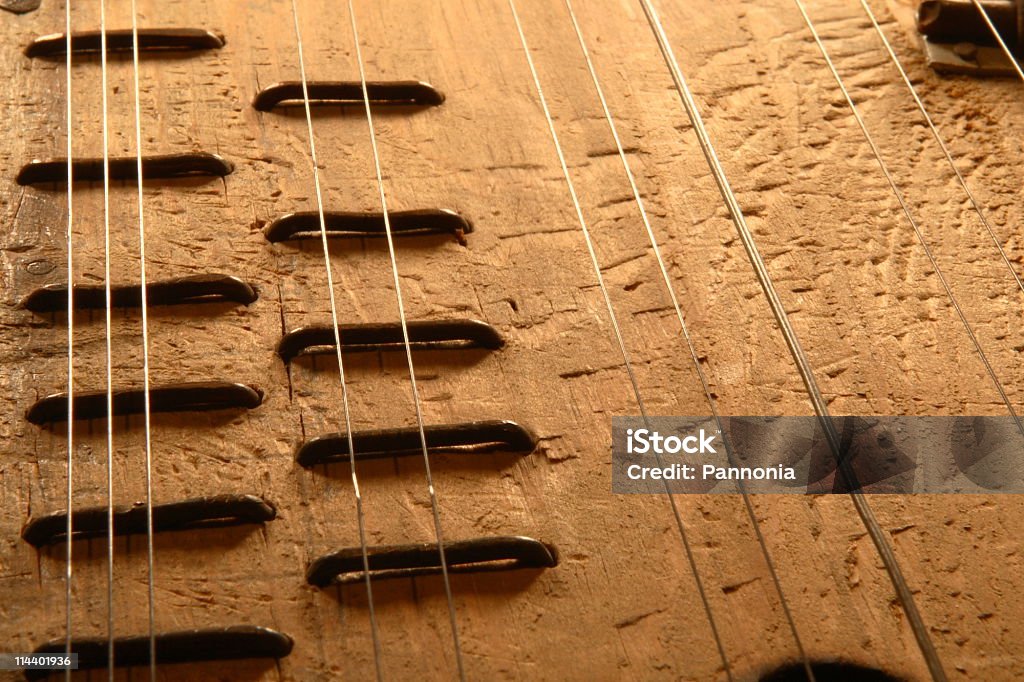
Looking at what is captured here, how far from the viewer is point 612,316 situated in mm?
1536

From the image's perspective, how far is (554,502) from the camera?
1.42 m

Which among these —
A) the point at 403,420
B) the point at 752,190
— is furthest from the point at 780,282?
the point at 403,420

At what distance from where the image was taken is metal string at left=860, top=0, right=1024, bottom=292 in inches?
66.3

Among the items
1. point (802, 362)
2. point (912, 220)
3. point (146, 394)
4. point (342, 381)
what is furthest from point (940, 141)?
point (146, 394)

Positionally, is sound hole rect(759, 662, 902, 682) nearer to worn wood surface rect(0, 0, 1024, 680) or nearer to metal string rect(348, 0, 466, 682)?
worn wood surface rect(0, 0, 1024, 680)

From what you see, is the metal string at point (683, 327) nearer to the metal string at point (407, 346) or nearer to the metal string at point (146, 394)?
the metal string at point (407, 346)

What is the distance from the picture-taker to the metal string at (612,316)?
1273mm

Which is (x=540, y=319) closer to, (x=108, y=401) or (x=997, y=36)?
(x=108, y=401)

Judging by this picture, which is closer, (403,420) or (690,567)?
(690,567)

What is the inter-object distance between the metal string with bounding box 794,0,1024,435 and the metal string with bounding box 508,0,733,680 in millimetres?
478

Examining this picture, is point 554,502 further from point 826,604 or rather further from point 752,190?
point 752,190

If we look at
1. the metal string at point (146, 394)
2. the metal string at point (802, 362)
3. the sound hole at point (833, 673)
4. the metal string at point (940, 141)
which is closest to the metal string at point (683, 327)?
the sound hole at point (833, 673)

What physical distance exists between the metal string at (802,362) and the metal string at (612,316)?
8.2 inches

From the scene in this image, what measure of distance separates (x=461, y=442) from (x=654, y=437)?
26cm
